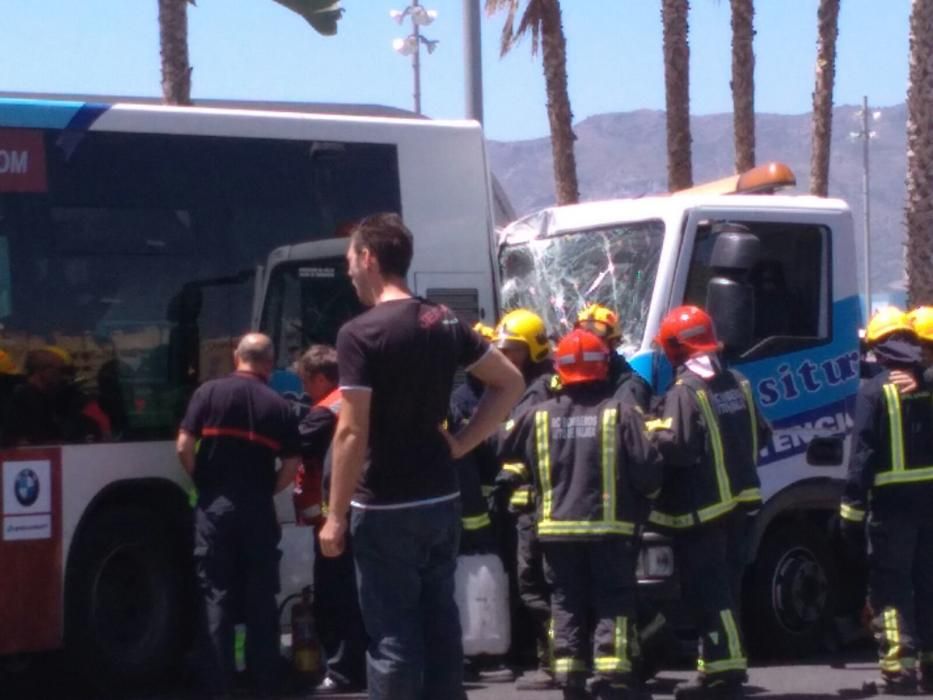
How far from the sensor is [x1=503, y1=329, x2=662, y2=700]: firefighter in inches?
326

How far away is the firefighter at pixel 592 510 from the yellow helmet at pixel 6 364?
2.60 meters

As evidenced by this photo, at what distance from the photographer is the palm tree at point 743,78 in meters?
22.5

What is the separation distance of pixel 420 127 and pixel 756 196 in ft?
6.87

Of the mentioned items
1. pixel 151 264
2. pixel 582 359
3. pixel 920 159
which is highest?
pixel 920 159

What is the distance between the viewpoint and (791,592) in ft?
34.4

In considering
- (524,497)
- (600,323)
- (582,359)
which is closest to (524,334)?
(600,323)

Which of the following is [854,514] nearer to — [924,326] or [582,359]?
[924,326]

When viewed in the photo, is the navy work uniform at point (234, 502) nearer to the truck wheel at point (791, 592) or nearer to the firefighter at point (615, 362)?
the firefighter at point (615, 362)

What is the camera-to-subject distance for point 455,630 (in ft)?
20.9

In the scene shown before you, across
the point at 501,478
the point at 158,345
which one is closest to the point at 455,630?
the point at 501,478

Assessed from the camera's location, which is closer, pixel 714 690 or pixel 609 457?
pixel 609 457

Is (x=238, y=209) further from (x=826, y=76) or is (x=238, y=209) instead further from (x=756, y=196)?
(x=826, y=76)

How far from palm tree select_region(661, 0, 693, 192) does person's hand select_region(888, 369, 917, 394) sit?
38.7 ft

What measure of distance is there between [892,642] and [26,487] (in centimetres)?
453
